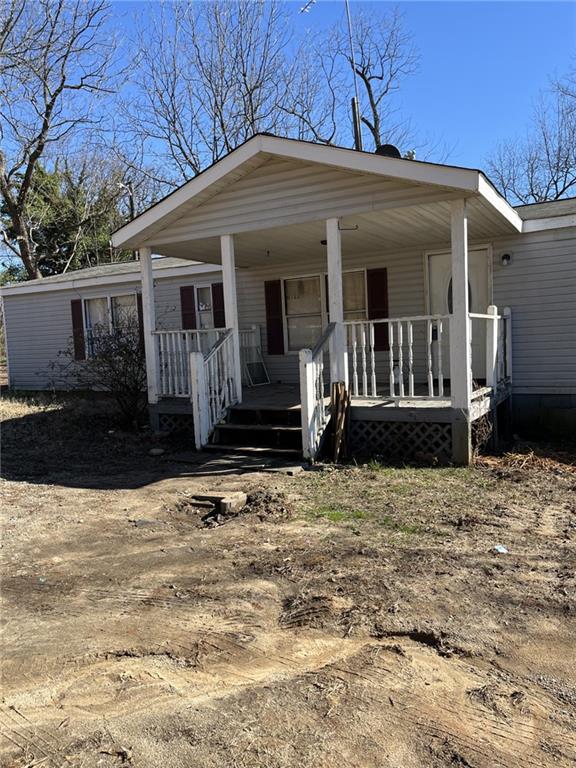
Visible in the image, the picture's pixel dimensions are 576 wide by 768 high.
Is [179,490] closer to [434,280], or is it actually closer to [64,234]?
[434,280]

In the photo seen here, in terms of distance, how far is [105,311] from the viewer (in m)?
13.9

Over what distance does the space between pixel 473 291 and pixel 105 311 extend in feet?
28.4

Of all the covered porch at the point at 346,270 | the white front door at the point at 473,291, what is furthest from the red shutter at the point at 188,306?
the white front door at the point at 473,291

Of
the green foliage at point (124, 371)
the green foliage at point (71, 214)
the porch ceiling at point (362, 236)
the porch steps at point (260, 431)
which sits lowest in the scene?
the porch steps at point (260, 431)

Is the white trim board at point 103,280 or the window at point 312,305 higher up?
the white trim board at point 103,280

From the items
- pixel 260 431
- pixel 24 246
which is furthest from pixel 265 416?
pixel 24 246

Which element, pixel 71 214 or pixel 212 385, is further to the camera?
pixel 71 214

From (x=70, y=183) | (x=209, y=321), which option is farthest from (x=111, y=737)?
(x=70, y=183)

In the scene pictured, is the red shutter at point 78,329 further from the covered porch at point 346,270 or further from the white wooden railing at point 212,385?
the white wooden railing at point 212,385

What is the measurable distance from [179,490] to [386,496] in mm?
2110

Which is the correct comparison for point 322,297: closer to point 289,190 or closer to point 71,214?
point 289,190

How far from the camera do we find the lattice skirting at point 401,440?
682 centimetres

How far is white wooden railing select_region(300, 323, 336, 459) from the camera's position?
668cm

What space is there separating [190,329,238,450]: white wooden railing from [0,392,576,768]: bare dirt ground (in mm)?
2057
